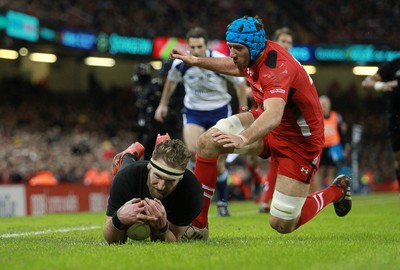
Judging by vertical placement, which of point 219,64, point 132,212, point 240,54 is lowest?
point 132,212

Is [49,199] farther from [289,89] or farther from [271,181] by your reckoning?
[289,89]

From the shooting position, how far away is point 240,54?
22.5ft

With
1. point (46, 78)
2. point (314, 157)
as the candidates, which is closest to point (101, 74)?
point (46, 78)

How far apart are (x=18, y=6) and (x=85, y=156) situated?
17.8ft

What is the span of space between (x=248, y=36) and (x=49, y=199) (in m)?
13.1

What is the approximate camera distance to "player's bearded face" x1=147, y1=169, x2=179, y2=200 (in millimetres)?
Result: 6203

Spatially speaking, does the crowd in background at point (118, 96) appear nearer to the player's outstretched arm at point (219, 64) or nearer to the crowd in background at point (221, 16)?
the crowd in background at point (221, 16)

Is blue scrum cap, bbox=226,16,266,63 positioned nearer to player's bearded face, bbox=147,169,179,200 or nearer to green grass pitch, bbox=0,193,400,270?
player's bearded face, bbox=147,169,179,200

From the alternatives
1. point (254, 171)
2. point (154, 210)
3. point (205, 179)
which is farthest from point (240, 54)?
point (254, 171)

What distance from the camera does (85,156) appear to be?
26.7 m

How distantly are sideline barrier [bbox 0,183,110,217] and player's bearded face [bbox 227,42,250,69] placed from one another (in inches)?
462

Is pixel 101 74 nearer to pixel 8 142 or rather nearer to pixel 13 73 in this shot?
pixel 13 73

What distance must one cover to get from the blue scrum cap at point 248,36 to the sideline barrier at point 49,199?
38.9ft

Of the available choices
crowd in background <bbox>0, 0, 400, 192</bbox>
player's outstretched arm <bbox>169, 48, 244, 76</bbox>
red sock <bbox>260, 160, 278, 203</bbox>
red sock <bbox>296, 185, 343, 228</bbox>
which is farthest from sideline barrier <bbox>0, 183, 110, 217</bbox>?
player's outstretched arm <bbox>169, 48, 244, 76</bbox>
